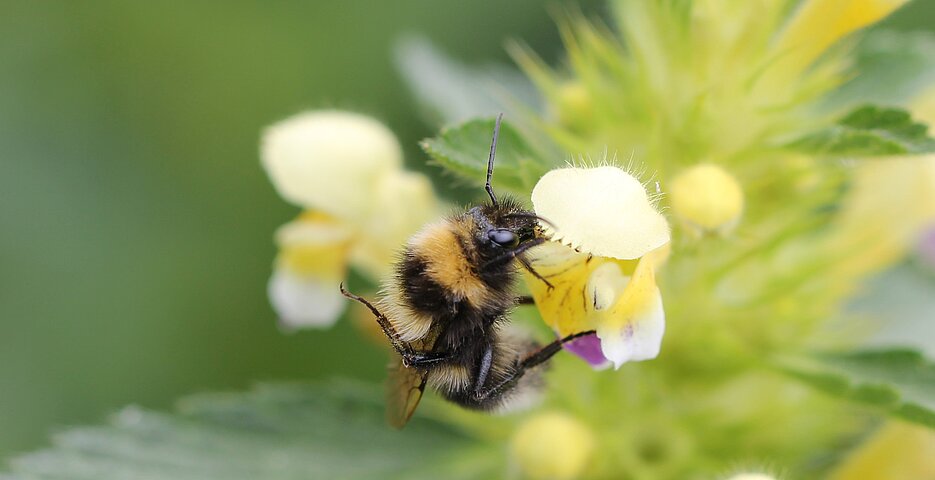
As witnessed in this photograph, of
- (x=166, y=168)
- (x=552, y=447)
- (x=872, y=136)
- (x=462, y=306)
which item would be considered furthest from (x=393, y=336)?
(x=166, y=168)

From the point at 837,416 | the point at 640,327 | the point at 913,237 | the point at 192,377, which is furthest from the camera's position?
the point at 192,377

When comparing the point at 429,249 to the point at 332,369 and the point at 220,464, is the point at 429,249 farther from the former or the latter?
the point at 332,369

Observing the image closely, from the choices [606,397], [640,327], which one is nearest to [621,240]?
[640,327]

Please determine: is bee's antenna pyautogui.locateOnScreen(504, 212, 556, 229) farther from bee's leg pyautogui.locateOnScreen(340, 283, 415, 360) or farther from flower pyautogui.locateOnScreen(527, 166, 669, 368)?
bee's leg pyautogui.locateOnScreen(340, 283, 415, 360)

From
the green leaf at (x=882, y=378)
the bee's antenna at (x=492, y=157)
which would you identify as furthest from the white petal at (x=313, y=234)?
the green leaf at (x=882, y=378)

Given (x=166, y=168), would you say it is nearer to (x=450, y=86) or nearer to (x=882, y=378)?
(x=450, y=86)

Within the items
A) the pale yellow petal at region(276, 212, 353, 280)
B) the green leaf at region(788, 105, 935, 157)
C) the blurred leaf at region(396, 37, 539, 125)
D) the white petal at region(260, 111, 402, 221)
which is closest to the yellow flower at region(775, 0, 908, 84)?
the green leaf at region(788, 105, 935, 157)
